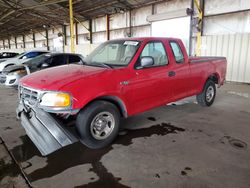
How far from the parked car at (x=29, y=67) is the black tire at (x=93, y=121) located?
3730 millimetres

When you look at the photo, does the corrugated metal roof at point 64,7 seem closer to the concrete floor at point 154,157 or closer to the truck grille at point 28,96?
the concrete floor at point 154,157

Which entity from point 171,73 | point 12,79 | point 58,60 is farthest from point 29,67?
point 171,73

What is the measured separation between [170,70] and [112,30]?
1232cm

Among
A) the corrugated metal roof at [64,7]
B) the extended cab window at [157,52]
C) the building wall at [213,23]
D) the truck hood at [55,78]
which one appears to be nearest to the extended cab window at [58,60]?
the truck hood at [55,78]

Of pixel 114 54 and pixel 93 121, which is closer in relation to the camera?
pixel 93 121

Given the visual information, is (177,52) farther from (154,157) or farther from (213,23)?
(213,23)

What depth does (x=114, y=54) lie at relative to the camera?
12.9 ft

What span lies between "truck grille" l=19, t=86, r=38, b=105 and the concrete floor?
0.79m

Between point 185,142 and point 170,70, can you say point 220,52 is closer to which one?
point 170,70

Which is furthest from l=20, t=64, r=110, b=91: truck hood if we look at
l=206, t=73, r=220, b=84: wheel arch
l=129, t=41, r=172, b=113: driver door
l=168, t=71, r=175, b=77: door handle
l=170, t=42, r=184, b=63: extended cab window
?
l=206, t=73, r=220, b=84: wheel arch

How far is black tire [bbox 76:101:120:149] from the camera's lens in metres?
2.80

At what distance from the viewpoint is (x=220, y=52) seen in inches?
367

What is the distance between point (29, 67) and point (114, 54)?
4780 mm

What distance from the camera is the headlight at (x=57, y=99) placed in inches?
104
